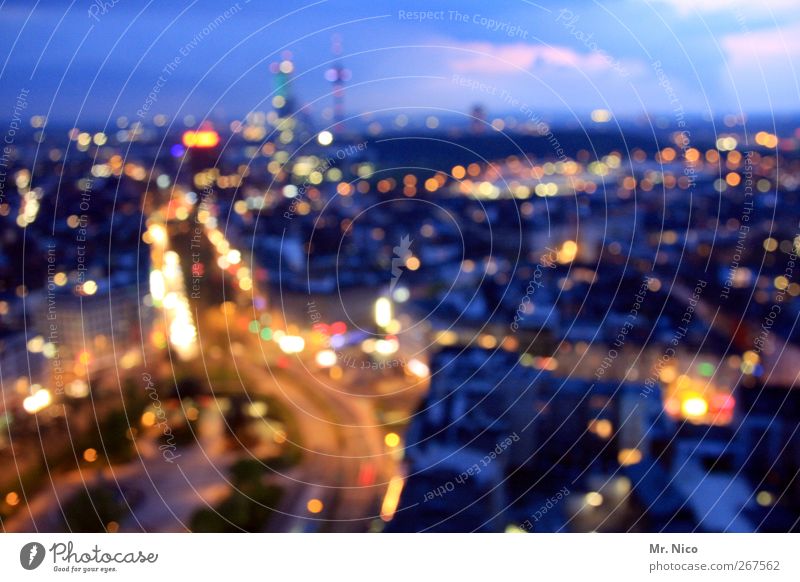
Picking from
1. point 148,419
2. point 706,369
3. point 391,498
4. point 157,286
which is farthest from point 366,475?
point 706,369

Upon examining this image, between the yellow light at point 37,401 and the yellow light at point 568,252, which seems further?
the yellow light at point 568,252

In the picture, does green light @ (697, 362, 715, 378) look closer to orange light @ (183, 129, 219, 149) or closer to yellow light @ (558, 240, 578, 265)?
yellow light @ (558, 240, 578, 265)

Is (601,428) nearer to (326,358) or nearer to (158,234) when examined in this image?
(326,358)

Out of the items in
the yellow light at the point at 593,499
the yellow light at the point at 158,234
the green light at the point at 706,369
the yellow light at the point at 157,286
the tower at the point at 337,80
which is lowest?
the yellow light at the point at 593,499

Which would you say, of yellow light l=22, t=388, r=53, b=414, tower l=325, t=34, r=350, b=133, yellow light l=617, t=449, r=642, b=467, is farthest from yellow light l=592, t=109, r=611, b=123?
yellow light l=22, t=388, r=53, b=414

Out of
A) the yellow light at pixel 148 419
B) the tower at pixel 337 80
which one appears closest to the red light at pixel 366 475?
the yellow light at pixel 148 419

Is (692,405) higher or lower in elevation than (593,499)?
higher

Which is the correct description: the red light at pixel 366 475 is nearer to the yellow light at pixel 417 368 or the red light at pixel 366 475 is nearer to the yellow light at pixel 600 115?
A: the yellow light at pixel 417 368
